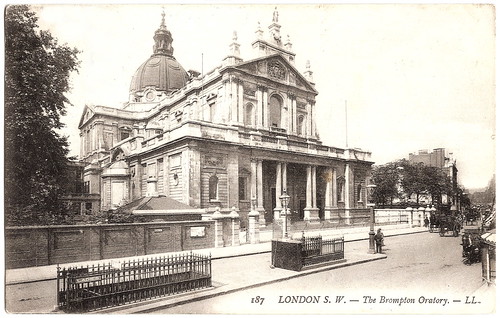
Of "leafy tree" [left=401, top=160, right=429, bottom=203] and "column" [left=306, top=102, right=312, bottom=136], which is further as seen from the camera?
"leafy tree" [left=401, top=160, right=429, bottom=203]

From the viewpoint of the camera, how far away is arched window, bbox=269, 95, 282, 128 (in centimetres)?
3734

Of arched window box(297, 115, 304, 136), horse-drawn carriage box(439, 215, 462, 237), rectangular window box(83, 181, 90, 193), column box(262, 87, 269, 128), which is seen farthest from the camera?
rectangular window box(83, 181, 90, 193)

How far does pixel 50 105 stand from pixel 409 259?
58.4 feet

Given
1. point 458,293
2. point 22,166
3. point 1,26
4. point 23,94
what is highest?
point 1,26

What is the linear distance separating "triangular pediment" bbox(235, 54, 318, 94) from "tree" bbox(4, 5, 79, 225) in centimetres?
1830

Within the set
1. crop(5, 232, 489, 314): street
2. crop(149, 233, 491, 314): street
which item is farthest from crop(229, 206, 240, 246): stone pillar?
crop(149, 233, 491, 314): street

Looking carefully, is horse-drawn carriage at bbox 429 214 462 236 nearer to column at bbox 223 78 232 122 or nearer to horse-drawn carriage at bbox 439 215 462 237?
horse-drawn carriage at bbox 439 215 462 237

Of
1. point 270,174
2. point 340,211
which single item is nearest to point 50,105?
point 270,174

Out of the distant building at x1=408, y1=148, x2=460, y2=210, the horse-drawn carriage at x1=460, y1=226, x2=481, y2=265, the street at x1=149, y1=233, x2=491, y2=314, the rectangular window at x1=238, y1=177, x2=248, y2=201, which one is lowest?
the street at x1=149, y1=233, x2=491, y2=314

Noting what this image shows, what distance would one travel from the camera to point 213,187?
27.9m

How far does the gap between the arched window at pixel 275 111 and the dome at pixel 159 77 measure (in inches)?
882

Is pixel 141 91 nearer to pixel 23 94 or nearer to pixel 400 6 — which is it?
pixel 23 94

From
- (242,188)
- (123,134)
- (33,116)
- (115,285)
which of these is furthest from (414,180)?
(115,285)

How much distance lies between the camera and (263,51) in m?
36.3
